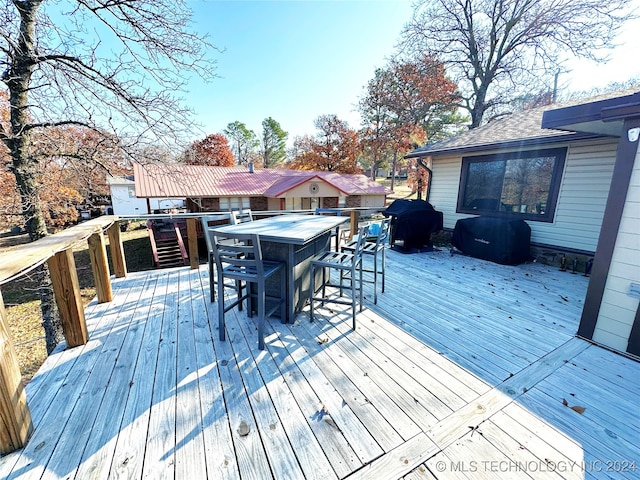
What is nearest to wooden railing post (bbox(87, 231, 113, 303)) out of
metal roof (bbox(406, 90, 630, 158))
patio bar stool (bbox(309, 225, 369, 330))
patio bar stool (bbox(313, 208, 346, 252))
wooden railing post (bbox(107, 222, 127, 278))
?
wooden railing post (bbox(107, 222, 127, 278))

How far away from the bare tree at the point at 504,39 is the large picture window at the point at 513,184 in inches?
289

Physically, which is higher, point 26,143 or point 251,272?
point 26,143

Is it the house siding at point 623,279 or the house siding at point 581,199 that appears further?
the house siding at point 581,199

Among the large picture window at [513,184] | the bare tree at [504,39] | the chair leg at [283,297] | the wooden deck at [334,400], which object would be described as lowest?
the wooden deck at [334,400]

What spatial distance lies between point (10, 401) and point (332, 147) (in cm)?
2275

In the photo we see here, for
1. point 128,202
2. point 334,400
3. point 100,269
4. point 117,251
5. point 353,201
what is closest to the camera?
point 334,400

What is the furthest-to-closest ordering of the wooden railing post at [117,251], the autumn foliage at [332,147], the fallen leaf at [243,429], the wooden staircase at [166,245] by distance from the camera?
the autumn foliage at [332,147] < the wooden staircase at [166,245] < the wooden railing post at [117,251] < the fallen leaf at [243,429]

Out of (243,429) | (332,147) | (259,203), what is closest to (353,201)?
(259,203)

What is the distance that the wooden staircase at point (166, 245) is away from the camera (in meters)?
10.3

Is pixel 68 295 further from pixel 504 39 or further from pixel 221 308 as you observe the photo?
pixel 504 39

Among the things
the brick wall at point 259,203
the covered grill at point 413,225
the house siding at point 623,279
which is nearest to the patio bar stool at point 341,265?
the house siding at point 623,279

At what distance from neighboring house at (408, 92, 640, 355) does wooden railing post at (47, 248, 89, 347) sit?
14.2ft

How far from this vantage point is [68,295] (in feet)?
6.72

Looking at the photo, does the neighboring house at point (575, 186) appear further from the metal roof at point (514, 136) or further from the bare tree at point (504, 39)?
the bare tree at point (504, 39)
